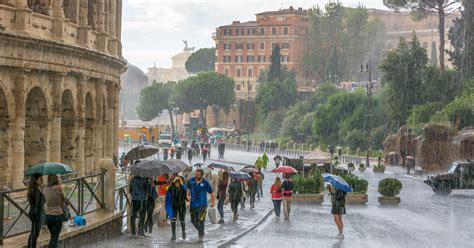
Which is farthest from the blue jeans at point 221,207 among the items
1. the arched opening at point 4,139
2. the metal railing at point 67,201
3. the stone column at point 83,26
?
the stone column at point 83,26

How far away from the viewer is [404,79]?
90688 mm

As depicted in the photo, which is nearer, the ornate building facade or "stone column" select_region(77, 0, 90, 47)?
the ornate building facade

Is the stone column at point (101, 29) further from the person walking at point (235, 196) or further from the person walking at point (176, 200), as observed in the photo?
the person walking at point (176, 200)

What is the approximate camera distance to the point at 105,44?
46000 millimetres

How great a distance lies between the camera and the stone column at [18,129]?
35062mm

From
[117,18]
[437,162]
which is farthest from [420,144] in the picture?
[117,18]

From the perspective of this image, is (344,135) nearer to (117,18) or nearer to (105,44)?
(117,18)

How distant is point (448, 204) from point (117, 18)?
18.9 meters

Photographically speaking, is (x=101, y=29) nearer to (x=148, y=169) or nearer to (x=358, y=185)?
(x=358, y=185)

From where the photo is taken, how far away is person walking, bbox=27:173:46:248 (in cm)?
1888

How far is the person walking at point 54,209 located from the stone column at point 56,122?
63.7 ft

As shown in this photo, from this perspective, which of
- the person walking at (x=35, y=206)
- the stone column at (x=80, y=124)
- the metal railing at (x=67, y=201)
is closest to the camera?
the person walking at (x=35, y=206)

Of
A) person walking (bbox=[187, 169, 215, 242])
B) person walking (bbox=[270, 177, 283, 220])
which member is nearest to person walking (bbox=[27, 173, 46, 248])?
person walking (bbox=[187, 169, 215, 242])

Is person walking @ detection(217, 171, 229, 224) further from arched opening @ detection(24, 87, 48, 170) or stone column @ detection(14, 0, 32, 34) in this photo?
arched opening @ detection(24, 87, 48, 170)
